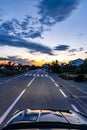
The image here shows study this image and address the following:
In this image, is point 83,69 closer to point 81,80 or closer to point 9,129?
point 81,80

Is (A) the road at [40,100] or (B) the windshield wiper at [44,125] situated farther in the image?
(A) the road at [40,100]

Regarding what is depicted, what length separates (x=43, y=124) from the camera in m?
A: 3.23

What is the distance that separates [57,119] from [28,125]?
1.45 ft

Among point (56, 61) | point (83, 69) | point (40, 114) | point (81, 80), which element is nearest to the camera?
point (40, 114)

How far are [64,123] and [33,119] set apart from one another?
43 centimetres

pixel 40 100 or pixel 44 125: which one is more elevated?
pixel 44 125

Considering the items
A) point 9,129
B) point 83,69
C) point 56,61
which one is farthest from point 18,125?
point 56,61

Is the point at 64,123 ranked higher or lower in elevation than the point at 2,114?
higher

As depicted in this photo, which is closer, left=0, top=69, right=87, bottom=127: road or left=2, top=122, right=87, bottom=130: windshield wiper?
left=2, top=122, right=87, bottom=130: windshield wiper

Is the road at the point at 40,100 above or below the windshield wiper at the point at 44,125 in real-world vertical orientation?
below

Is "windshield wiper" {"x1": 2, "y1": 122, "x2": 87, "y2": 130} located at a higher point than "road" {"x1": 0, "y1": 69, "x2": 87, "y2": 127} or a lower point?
higher

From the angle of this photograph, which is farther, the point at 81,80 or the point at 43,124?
the point at 81,80

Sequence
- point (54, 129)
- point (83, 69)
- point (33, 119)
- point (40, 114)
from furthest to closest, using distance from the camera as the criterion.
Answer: point (83, 69) → point (40, 114) → point (33, 119) → point (54, 129)

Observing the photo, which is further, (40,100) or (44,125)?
(40,100)
